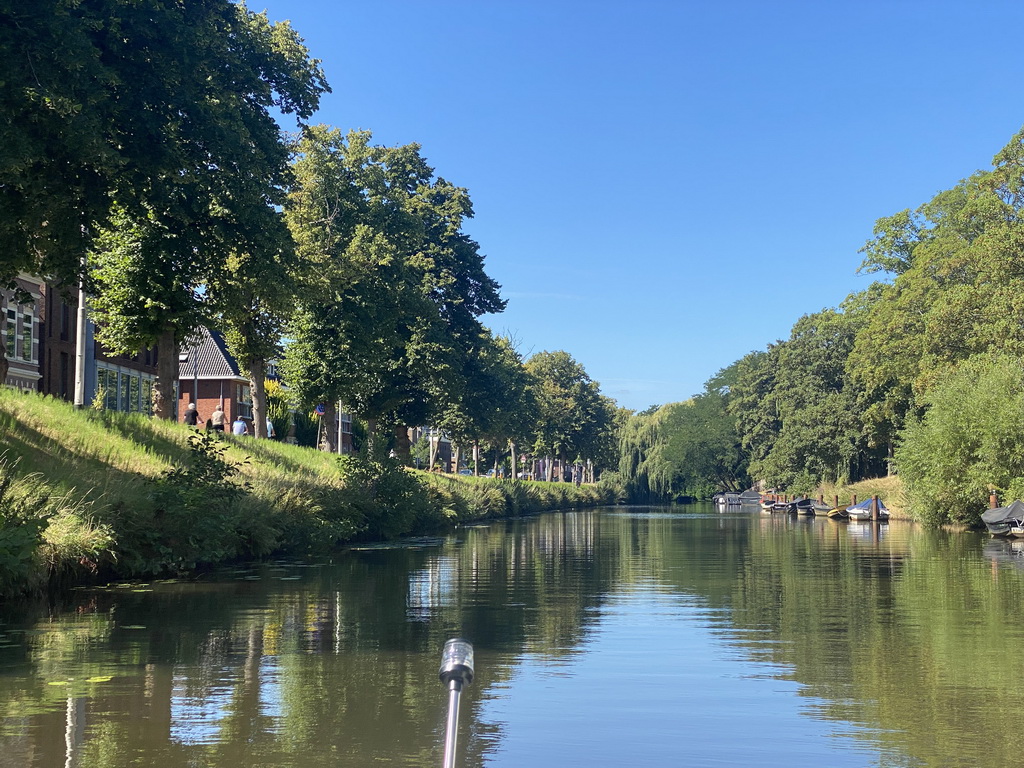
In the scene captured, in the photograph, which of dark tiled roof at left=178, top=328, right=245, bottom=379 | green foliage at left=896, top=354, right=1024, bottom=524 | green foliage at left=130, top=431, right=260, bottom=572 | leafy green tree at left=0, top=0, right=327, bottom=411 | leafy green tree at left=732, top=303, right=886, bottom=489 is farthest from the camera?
leafy green tree at left=732, top=303, right=886, bottom=489

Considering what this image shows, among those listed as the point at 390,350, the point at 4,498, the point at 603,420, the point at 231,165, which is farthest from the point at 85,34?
the point at 603,420

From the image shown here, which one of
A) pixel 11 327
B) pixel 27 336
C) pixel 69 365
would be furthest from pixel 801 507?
pixel 11 327

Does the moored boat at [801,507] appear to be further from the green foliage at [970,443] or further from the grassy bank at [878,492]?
the green foliage at [970,443]

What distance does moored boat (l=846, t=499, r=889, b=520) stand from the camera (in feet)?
211

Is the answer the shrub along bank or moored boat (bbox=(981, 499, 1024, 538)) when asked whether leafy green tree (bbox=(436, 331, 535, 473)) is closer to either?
the shrub along bank

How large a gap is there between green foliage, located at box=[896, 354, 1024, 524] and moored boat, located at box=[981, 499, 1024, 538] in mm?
2916

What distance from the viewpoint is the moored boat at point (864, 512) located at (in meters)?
64.4

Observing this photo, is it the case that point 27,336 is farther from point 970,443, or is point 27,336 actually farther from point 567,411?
point 567,411

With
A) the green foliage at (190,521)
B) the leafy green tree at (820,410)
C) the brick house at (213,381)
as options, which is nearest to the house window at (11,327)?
the green foliage at (190,521)

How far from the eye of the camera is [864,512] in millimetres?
65875

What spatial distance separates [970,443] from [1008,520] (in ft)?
26.9

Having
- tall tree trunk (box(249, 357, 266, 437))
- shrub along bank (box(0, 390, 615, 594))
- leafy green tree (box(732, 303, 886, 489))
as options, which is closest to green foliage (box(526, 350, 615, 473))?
leafy green tree (box(732, 303, 886, 489))

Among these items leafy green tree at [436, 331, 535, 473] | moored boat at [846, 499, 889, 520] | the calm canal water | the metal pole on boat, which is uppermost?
leafy green tree at [436, 331, 535, 473]

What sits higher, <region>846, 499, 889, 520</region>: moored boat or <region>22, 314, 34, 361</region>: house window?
<region>22, 314, 34, 361</region>: house window
